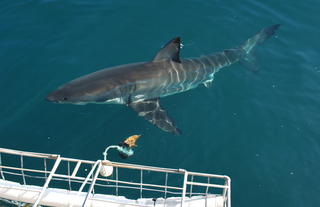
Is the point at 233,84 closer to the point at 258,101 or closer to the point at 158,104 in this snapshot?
the point at 258,101

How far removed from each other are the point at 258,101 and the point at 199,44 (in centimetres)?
312

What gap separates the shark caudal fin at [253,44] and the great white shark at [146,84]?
1.55m

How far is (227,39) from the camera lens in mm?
12211

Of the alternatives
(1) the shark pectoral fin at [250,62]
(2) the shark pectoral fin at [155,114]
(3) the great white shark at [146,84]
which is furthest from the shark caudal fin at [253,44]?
(2) the shark pectoral fin at [155,114]

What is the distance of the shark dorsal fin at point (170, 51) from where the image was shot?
8.79m

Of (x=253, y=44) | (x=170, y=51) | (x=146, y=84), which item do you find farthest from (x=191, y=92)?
(x=253, y=44)

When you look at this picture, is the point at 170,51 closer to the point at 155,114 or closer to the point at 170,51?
the point at 170,51

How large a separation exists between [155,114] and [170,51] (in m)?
1.66

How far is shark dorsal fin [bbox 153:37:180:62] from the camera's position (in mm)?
8789

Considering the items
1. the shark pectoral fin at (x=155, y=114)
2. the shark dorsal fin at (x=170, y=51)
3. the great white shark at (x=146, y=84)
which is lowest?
the shark pectoral fin at (x=155, y=114)

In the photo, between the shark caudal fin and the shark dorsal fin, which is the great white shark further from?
the shark caudal fin

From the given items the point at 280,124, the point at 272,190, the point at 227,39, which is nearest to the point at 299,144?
the point at 280,124

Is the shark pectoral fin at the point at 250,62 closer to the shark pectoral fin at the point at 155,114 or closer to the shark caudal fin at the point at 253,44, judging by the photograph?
the shark caudal fin at the point at 253,44

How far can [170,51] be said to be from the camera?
9.00m
